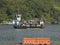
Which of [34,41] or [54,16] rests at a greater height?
[34,41]

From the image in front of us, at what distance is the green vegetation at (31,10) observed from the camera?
151 metres

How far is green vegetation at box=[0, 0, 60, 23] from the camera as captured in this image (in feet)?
495

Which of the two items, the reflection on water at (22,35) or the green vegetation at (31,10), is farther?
the green vegetation at (31,10)

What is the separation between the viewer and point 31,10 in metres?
160

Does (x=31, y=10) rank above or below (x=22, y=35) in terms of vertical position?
below

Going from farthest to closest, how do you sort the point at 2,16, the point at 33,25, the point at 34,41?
the point at 2,16, the point at 33,25, the point at 34,41

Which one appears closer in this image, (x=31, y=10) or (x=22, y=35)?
(x=22, y=35)

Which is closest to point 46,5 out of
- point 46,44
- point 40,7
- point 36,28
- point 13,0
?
point 40,7

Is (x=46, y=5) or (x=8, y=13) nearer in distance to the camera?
(x=8, y=13)

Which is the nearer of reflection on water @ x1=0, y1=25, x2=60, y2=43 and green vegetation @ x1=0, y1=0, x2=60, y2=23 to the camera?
reflection on water @ x1=0, y1=25, x2=60, y2=43

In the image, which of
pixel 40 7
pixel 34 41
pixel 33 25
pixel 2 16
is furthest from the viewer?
pixel 40 7

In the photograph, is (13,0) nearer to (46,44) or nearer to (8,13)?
(8,13)

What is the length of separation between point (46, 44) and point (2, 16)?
122 metres

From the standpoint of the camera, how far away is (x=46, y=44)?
2894 centimetres
